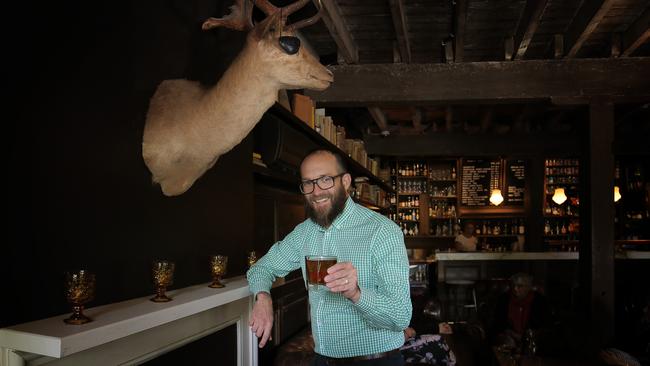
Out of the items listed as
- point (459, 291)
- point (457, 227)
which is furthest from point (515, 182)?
point (459, 291)

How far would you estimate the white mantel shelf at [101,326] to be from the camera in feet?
4.57

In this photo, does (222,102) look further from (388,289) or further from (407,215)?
(407,215)

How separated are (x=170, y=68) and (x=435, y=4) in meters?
2.66

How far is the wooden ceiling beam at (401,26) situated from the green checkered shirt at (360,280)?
2.15m

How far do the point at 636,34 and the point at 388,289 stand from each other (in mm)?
4040

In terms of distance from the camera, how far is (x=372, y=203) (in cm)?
802

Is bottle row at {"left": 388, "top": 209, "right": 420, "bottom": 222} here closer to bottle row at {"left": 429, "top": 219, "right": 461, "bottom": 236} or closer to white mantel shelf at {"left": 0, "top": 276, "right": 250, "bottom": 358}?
bottle row at {"left": 429, "top": 219, "right": 461, "bottom": 236}

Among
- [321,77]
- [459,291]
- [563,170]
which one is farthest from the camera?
[563,170]

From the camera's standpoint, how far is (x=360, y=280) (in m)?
2.19

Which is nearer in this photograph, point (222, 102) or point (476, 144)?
point (222, 102)

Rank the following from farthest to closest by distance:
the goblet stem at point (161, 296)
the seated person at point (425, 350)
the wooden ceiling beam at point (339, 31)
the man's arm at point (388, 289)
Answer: the seated person at point (425, 350)
the wooden ceiling beam at point (339, 31)
the goblet stem at point (161, 296)
the man's arm at point (388, 289)

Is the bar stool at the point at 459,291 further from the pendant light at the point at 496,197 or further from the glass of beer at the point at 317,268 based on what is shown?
the glass of beer at the point at 317,268

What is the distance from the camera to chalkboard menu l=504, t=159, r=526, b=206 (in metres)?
11.8

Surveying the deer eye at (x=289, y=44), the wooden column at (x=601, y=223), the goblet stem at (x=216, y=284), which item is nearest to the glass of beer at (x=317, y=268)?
the goblet stem at (x=216, y=284)
